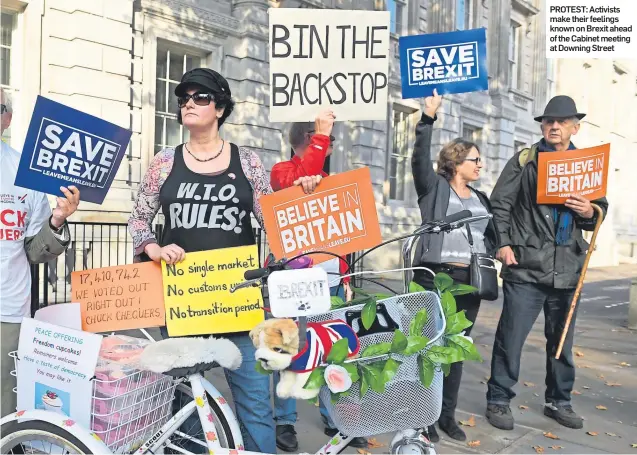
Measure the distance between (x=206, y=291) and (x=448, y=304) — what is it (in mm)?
1137

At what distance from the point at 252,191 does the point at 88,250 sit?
6.61 metres

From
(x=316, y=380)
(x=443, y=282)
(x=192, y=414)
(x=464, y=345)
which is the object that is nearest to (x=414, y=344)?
(x=464, y=345)

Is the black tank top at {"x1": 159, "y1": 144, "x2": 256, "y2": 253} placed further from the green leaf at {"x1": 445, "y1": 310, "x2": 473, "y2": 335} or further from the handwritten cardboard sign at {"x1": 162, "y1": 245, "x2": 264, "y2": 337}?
the green leaf at {"x1": 445, "y1": 310, "x2": 473, "y2": 335}

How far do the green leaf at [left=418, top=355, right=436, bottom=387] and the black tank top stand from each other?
1.14 metres

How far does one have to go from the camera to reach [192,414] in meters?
2.57

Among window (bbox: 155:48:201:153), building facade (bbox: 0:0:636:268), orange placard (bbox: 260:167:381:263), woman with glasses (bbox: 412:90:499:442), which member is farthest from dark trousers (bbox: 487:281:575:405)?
window (bbox: 155:48:201:153)

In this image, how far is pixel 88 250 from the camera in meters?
8.58

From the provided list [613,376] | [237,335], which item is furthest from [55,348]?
[613,376]

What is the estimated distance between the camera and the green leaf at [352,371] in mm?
1906

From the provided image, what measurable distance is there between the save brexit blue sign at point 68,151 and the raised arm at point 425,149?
1818mm

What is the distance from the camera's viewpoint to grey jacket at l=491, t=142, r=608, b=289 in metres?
4.04

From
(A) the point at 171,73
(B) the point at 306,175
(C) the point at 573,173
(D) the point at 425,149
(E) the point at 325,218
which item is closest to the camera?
(E) the point at 325,218

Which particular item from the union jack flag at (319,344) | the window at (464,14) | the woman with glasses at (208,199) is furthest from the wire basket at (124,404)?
the window at (464,14)

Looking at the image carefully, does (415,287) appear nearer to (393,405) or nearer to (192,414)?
(393,405)
